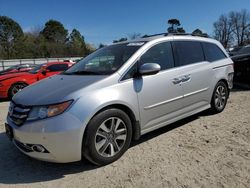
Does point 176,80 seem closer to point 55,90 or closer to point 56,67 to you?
point 55,90

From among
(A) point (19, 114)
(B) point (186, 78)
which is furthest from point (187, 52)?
(A) point (19, 114)

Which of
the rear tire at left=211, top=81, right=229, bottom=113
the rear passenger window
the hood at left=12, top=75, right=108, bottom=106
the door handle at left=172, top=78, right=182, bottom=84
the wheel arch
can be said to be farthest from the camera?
the rear tire at left=211, top=81, right=229, bottom=113

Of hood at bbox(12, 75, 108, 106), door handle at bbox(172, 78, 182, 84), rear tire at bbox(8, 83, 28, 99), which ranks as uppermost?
hood at bbox(12, 75, 108, 106)

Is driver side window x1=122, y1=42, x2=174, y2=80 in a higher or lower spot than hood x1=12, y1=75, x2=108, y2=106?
higher

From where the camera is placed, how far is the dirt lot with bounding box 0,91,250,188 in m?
3.01

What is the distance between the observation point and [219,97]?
5562mm

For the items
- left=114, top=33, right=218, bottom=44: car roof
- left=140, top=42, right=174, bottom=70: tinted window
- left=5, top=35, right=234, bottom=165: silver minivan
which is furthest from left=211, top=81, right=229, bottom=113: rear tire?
left=140, top=42, right=174, bottom=70: tinted window

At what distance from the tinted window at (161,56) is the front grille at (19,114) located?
1.78 m

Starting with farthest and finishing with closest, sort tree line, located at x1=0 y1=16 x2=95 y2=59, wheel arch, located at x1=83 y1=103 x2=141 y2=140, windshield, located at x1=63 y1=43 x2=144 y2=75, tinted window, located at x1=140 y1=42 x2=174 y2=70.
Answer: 1. tree line, located at x1=0 y1=16 x2=95 y2=59
2. tinted window, located at x1=140 y1=42 x2=174 y2=70
3. windshield, located at x1=63 y1=43 x2=144 y2=75
4. wheel arch, located at x1=83 y1=103 x2=141 y2=140

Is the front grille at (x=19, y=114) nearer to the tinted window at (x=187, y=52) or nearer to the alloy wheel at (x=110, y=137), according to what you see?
the alloy wheel at (x=110, y=137)

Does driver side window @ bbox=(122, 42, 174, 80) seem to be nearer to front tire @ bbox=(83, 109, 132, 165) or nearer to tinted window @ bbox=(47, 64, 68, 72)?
front tire @ bbox=(83, 109, 132, 165)

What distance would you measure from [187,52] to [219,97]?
145 cm

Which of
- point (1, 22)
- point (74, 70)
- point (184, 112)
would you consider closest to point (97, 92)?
point (74, 70)

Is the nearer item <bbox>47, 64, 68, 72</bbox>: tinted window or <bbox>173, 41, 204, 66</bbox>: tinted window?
<bbox>173, 41, 204, 66</bbox>: tinted window
